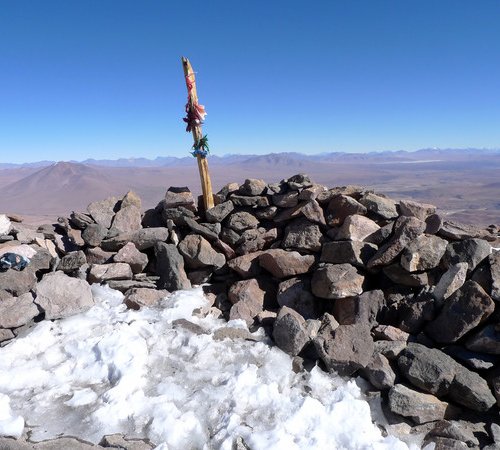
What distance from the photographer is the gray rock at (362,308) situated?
564 centimetres

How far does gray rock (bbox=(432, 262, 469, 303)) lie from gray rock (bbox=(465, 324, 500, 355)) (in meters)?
0.67

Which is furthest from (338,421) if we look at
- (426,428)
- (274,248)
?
(274,248)

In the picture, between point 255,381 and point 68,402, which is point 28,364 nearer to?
point 68,402

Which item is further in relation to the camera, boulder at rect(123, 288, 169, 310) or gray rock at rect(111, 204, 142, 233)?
gray rock at rect(111, 204, 142, 233)

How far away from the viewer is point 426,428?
13.5 feet

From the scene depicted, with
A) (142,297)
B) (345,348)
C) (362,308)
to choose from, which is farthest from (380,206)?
(142,297)

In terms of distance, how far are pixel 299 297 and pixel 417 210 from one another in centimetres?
264

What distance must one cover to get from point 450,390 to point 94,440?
3.98m

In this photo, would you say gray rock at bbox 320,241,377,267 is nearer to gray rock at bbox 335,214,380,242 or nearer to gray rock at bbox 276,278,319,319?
gray rock at bbox 335,214,380,242

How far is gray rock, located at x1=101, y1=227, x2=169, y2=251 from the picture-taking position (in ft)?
24.2

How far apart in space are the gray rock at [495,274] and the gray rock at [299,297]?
255 centimetres

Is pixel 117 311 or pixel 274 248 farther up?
pixel 274 248

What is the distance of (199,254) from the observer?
7.06m

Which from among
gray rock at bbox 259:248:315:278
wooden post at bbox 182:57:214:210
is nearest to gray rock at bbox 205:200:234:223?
wooden post at bbox 182:57:214:210
